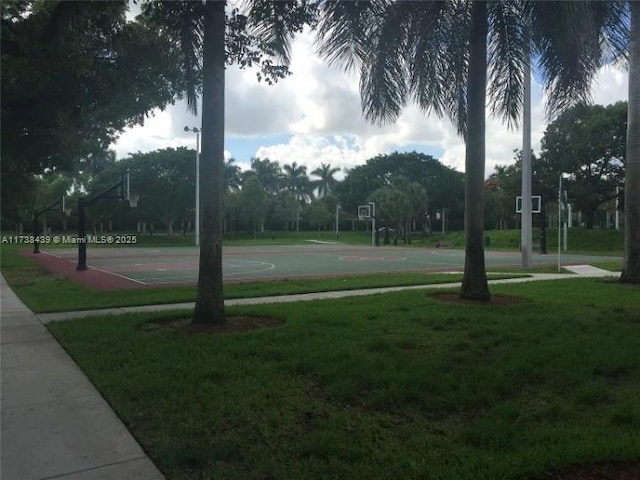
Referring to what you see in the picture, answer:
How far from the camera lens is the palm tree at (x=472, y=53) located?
408 inches

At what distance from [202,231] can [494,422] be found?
221 inches

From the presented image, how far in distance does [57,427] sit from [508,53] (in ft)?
36.6

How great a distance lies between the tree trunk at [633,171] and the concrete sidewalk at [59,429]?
534 inches

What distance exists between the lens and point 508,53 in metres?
12.1

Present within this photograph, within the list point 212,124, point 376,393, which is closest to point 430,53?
point 212,124

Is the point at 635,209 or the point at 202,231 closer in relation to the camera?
the point at 202,231

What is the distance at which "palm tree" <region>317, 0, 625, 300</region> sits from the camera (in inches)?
408

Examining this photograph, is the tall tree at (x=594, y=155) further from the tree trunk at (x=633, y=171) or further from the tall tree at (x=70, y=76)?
the tall tree at (x=70, y=76)

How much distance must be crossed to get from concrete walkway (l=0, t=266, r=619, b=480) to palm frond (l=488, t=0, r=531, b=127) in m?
10.2

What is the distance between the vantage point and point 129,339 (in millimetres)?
7820

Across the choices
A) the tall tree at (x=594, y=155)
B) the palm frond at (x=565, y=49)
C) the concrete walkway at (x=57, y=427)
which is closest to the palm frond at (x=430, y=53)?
the palm frond at (x=565, y=49)

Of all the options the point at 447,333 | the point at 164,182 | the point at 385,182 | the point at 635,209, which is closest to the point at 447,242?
the point at 385,182

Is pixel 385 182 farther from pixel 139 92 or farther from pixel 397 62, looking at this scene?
pixel 397 62

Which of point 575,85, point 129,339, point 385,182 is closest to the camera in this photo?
point 129,339
